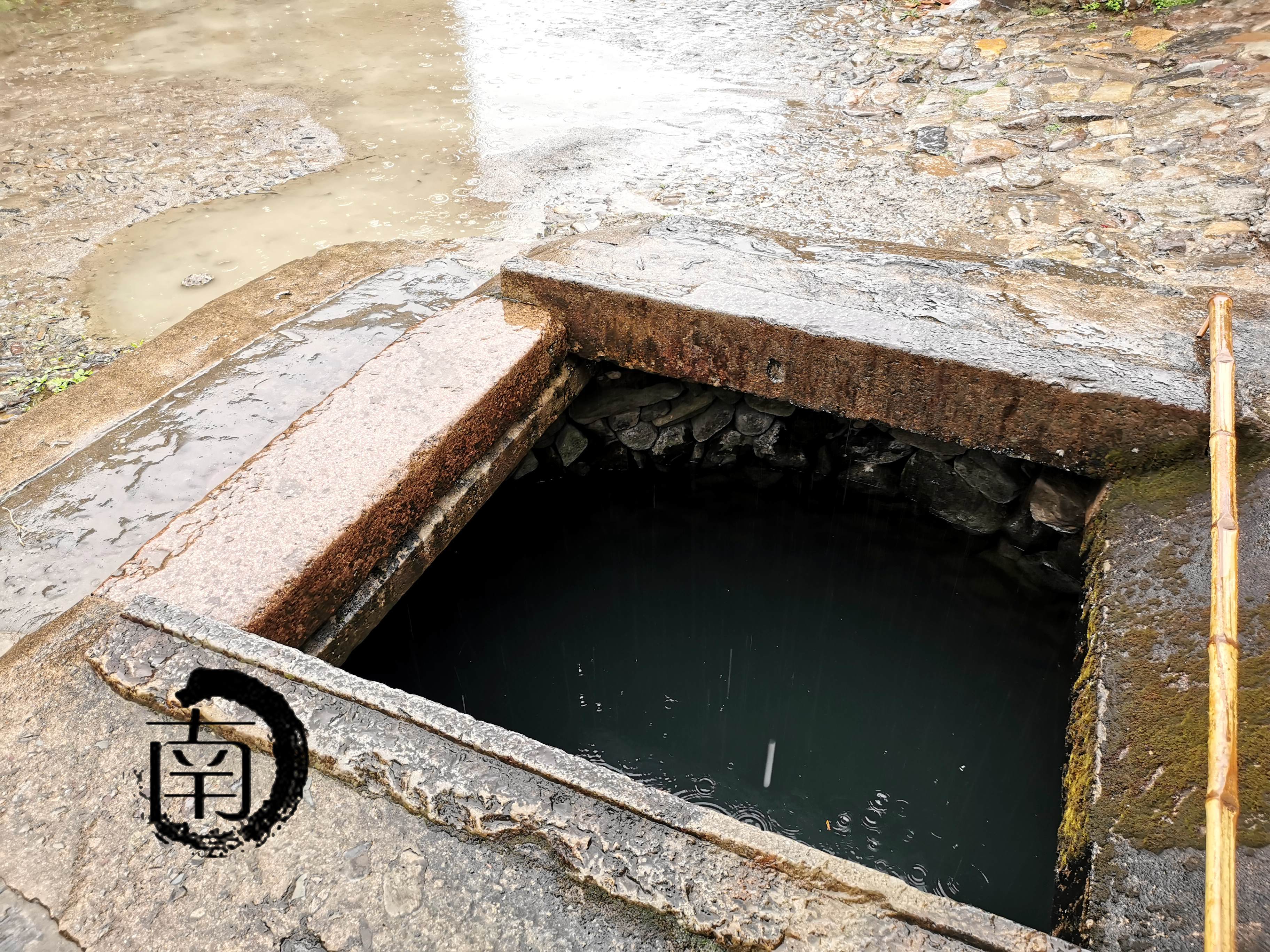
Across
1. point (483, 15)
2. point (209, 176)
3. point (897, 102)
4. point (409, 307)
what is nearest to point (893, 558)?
point (409, 307)

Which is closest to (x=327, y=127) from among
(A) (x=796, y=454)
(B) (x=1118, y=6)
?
(A) (x=796, y=454)

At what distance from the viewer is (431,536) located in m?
2.73

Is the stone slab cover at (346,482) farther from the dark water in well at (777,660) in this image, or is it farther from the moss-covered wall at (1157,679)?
the moss-covered wall at (1157,679)

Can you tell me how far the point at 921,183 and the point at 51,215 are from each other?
555 centimetres

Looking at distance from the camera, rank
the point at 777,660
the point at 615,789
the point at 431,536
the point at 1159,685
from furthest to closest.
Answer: the point at 777,660, the point at 431,536, the point at 1159,685, the point at 615,789

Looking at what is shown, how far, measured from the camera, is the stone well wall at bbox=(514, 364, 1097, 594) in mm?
3393

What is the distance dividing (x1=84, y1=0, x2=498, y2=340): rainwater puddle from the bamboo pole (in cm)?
409

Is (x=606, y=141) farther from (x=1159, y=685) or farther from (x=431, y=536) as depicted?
(x=1159, y=685)

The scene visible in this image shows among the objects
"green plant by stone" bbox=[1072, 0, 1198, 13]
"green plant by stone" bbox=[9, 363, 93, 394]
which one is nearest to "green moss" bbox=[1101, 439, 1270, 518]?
"green plant by stone" bbox=[9, 363, 93, 394]

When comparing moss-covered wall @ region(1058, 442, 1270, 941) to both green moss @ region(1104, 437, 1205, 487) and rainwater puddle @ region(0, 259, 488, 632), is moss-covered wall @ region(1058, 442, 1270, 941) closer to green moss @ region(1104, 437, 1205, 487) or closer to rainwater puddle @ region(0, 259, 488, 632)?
green moss @ region(1104, 437, 1205, 487)

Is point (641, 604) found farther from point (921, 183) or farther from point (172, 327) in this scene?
point (921, 183)

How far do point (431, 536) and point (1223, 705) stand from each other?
2155 millimetres

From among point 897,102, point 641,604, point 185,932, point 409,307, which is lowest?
point 641,604

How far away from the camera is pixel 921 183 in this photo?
17.2 ft
